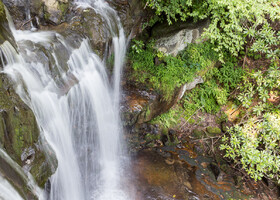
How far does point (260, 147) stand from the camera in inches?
277

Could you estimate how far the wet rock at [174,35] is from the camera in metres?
7.30

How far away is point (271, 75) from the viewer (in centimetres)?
718

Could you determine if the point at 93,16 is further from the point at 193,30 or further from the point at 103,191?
the point at 103,191

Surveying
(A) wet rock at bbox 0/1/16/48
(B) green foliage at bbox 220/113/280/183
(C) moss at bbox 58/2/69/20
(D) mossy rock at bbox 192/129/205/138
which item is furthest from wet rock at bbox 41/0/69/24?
(B) green foliage at bbox 220/113/280/183

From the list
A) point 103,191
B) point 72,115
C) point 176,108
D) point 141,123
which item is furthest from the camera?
point 176,108

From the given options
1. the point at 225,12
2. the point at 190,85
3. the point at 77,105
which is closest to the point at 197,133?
the point at 190,85

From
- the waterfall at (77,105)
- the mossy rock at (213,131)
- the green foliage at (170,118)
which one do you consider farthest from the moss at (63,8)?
the mossy rock at (213,131)

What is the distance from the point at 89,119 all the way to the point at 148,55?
319 centimetres

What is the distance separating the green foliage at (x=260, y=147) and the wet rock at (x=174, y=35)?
343cm

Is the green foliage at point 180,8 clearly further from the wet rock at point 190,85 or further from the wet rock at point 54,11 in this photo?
the wet rock at point 54,11

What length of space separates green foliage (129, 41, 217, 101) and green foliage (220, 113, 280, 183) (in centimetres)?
243

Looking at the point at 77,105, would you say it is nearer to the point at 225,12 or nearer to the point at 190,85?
the point at 190,85

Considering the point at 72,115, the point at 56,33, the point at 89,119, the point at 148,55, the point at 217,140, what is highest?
the point at 56,33

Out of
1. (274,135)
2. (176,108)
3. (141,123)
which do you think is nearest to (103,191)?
(141,123)
